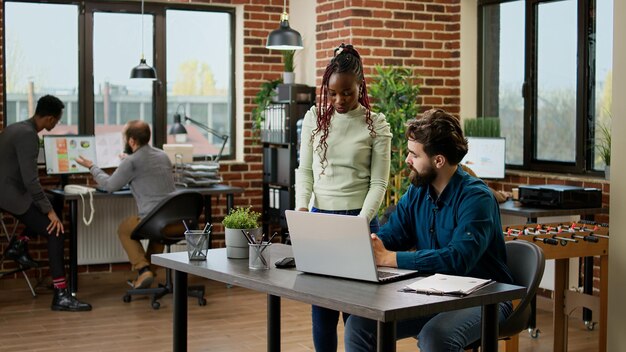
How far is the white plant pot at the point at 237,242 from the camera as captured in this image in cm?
367

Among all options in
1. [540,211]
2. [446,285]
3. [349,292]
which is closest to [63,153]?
[540,211]

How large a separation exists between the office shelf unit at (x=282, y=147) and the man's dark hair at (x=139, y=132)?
1186 mm

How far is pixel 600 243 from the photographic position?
16.2 feet

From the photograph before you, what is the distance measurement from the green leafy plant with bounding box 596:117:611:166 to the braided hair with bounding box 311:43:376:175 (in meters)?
2.63

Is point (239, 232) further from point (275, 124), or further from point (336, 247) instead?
point (275, 124)

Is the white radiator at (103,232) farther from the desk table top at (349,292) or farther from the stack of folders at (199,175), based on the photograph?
the desk table top at (349,292)

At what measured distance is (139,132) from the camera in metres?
6.82

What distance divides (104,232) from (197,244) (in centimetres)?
430

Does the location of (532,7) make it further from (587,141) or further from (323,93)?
(323,93)

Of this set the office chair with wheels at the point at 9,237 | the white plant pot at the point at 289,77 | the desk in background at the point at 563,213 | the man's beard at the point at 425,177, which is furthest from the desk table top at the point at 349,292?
the white plant pot at the point at 289,77

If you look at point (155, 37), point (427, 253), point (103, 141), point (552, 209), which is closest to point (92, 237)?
point (103, 141)

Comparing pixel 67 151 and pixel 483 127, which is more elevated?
pixel 483 127

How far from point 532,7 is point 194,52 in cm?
293

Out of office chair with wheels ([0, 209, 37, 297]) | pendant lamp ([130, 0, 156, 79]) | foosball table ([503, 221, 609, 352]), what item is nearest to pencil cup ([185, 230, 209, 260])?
foosball table ([503, 221, 609, 352])
